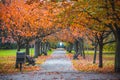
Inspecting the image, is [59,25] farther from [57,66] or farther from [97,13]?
[97,13]

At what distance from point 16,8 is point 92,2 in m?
11.9

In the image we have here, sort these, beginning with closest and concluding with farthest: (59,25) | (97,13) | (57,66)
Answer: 1. (97,13)
2. (57,66)
3. (59,25)

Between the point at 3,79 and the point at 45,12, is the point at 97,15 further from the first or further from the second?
the point at 45,12

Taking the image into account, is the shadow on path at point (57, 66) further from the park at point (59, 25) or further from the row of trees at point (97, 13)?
the row of trees at point (97, 13)

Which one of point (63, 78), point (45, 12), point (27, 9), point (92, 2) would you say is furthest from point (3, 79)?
point (45, 12)

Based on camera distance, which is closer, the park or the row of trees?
the row of trees

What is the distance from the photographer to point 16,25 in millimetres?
26156

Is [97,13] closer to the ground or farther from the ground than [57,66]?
farther from the ground

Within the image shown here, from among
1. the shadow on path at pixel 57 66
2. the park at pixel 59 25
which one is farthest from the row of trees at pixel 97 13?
the shadow on path at pixel 57 66

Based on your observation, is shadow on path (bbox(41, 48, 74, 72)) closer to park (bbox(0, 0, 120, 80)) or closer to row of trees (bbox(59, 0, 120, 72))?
park (bbox(0, 0, 120, 80))

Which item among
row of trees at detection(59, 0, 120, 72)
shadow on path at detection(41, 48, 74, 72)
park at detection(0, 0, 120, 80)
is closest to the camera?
row of trees at detection(59, 0, 120, 72)

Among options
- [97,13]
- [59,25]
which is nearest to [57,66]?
[59,25]

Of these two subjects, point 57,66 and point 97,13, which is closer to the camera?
point 97,13

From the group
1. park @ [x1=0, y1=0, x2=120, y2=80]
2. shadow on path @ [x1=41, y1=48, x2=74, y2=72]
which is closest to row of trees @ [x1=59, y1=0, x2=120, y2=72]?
park @ [x1=0, y1=0, x2=120, y2=80]
